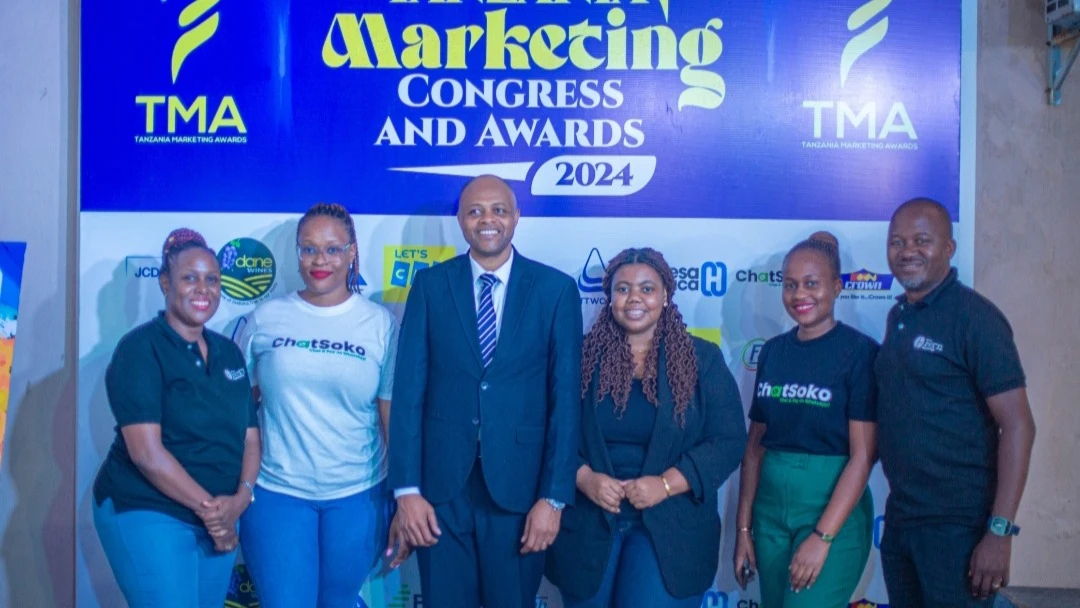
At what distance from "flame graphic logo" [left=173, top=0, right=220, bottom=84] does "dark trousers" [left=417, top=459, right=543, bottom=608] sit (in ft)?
7.48

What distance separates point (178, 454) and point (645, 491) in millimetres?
1480

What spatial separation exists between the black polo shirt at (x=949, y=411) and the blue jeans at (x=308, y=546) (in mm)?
1781

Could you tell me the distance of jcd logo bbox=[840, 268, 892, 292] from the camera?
3.76 m

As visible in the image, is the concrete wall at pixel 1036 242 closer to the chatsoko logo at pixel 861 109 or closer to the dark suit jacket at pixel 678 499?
the chatsoko logo at pixel 861 109

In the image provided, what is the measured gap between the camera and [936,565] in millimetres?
2777

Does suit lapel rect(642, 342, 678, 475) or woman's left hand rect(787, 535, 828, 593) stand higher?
suit lapel rect(642, 342, 678, 475)

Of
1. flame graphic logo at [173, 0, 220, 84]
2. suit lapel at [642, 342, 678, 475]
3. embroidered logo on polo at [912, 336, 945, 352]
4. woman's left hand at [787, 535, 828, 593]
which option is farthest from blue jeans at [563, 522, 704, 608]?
flame graphic logo at [173, 0, 220, 84]

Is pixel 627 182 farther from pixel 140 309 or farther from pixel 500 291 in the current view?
pixel 140 309

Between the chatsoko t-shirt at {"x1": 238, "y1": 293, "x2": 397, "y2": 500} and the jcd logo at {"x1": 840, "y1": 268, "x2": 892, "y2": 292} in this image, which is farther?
the jcd logo at {"x1": 840, "y1": 268, "x2": 892, "y2": 292}

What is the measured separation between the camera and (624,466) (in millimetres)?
2812

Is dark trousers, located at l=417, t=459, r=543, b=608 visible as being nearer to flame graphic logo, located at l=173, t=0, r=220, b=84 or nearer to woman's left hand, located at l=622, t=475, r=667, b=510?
woman's left hand, located at l=622, t=475, r=667, b=510

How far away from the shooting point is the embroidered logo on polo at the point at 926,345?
2822 millimetres

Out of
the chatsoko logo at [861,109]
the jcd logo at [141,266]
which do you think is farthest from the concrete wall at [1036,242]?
the jcd logo at [141,266]

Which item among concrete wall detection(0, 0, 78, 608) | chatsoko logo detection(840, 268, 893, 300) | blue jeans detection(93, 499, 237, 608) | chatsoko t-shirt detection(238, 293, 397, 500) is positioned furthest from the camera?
concrete wall detection(0, 0, 78, 608)
